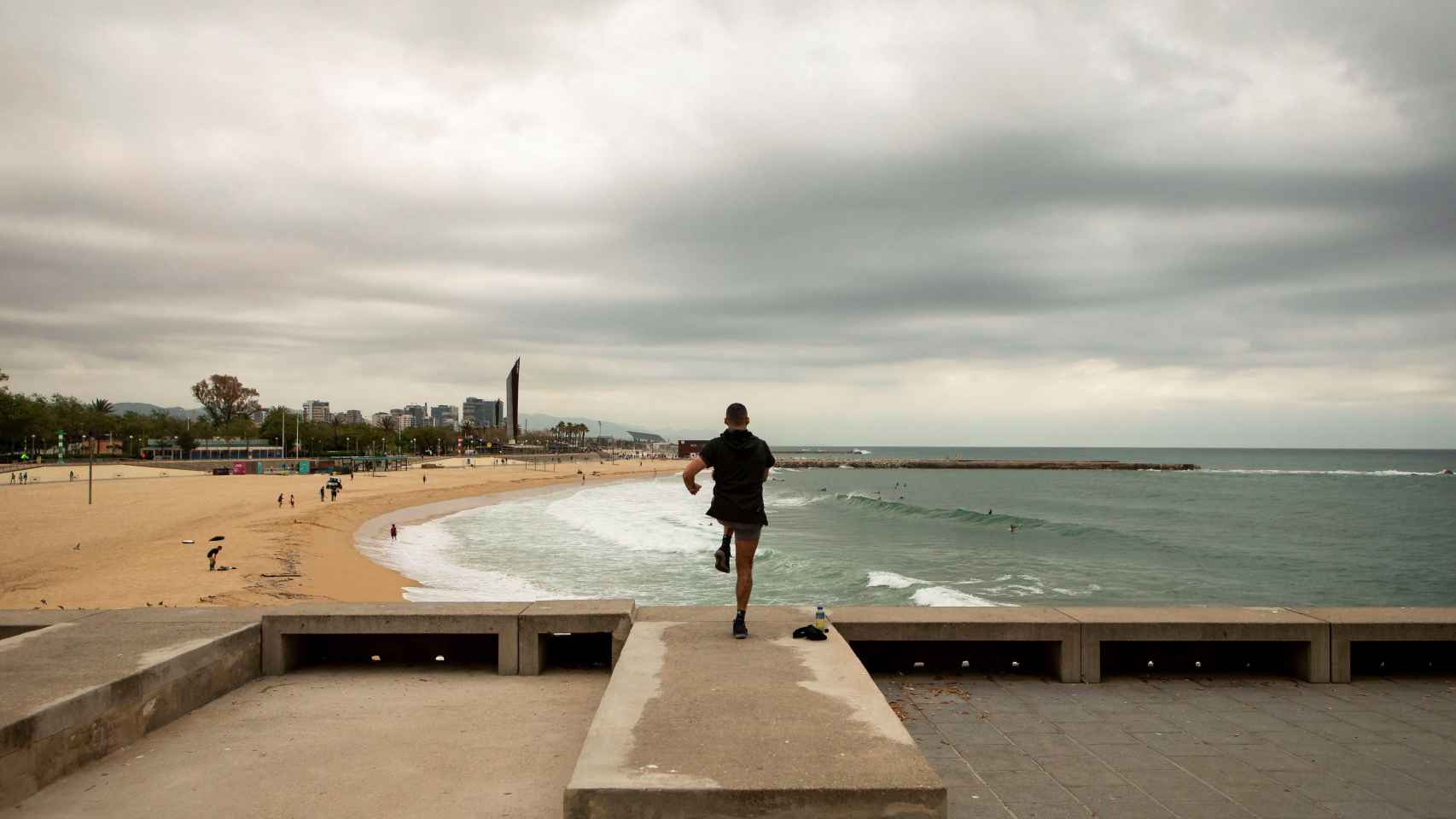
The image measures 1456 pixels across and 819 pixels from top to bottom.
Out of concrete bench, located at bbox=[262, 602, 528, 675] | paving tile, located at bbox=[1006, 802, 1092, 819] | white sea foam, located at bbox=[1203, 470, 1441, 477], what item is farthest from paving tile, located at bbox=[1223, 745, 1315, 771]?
white sea foam, located at bbox=[1203, 470, 1441, 477]

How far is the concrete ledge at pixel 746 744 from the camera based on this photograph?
298 centimetres

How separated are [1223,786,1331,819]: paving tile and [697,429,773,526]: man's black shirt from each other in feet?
9.45

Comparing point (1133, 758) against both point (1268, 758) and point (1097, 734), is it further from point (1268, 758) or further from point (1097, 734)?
point (1268, 758)

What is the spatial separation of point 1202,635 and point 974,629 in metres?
1.56

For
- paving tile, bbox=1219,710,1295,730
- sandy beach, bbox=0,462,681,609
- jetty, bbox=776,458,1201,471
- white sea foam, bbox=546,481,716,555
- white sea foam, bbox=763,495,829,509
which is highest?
paving tile, bbox=1219,710,1295,730

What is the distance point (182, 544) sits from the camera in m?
29.0

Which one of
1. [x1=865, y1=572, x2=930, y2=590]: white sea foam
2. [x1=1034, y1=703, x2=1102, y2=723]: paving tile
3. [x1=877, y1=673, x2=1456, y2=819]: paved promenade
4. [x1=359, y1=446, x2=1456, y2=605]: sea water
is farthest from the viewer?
[x1=865, y1=572, x2=930, y2=590]: white sea foam

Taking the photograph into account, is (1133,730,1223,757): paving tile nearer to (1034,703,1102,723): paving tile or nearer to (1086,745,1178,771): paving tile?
(1086,745,1178,771): paving tile

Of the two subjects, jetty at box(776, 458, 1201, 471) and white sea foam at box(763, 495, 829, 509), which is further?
jetty at box(776, 458, 1201, 471)

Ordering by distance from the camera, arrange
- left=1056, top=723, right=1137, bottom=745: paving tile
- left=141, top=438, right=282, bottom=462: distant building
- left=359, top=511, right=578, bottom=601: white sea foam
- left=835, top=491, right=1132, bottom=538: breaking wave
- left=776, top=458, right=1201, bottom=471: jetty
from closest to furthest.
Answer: left=1056, top=723, right=1137, bottom=745: paving tile < left=359, top=511, right=578, bottom=601: white sea foam < left=835, top=491, right=1132, bottom=538: breaking wave < left=141, top=438, right=282, bottom=462: distant building < left=776, top=458, right=1201, bottom=471: jetty

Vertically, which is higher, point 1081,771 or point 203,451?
point 1081,771

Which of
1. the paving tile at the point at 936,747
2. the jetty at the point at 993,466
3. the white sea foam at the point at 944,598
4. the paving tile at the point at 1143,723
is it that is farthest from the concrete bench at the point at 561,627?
the jetty at the point at 993,466

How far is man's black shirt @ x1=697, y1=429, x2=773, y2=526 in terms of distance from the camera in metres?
5.41

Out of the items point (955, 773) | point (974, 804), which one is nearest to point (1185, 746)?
point (955, 773)
